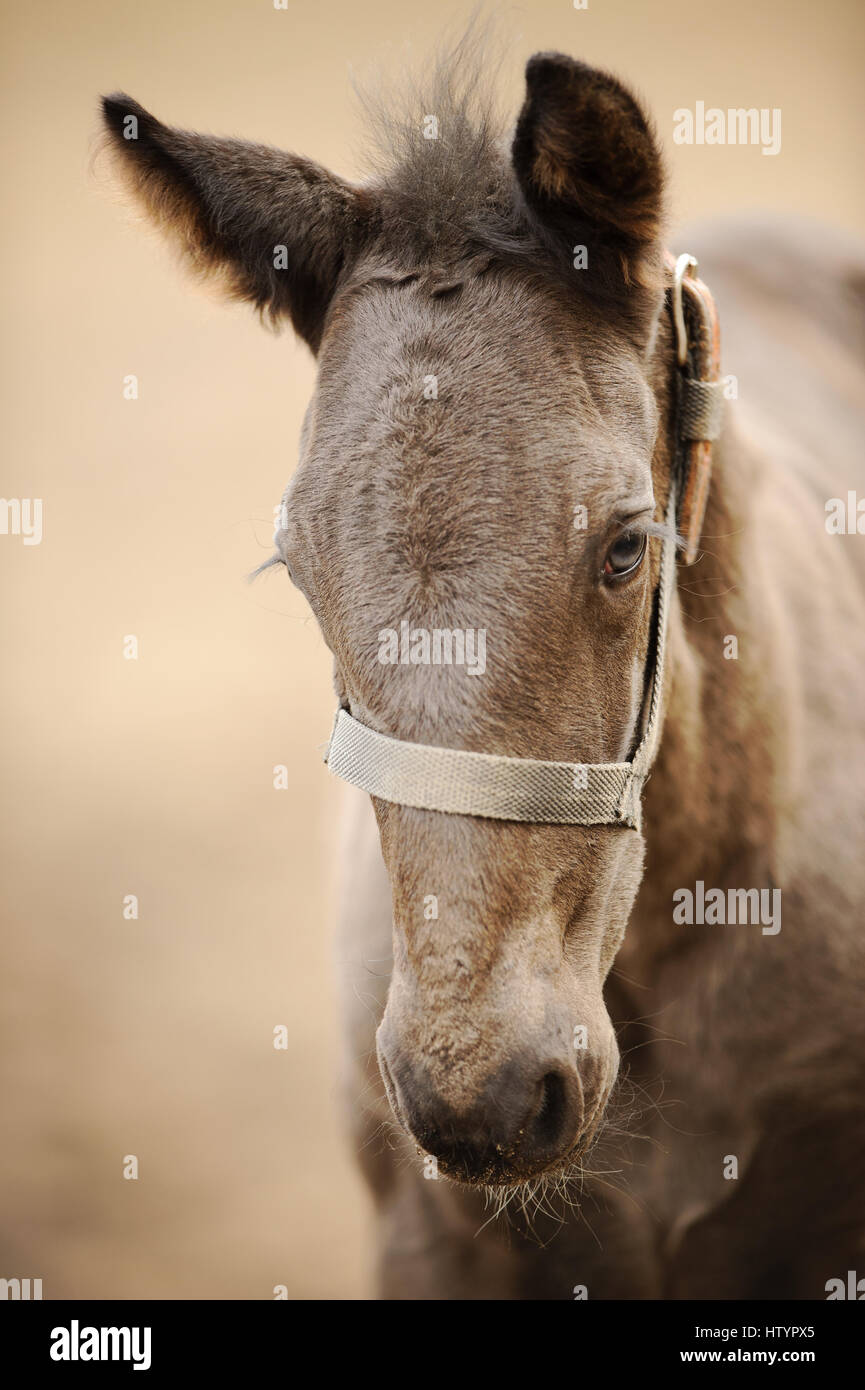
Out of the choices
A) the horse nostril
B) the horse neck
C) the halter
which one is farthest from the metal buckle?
the horse nostril

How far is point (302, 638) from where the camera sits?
29.7 feet

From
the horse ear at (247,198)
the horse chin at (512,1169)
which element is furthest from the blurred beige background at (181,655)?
the horse chin at (512,1169)

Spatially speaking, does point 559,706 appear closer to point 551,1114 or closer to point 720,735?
point 551,1114

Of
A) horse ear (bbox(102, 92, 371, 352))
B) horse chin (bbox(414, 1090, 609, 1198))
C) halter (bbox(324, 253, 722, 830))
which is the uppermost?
horse ear (bbox(102, 92, 371, 352))

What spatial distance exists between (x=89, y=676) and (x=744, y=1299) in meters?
7.20

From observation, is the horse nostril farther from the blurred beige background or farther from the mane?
the blurred beige background

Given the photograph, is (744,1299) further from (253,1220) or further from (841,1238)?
(253,1220)

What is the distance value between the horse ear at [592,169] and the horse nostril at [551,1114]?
49.3 inches

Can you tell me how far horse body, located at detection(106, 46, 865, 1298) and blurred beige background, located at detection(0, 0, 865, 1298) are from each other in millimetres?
503

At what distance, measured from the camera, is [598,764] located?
5.65ft

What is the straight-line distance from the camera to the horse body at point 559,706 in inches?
61.9

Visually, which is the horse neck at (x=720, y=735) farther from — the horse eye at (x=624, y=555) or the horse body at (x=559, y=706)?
the horse eye at (x=624, y=555)

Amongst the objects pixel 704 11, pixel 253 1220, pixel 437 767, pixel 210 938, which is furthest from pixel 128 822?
pixel 704 11

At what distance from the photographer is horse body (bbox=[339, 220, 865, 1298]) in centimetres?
226
